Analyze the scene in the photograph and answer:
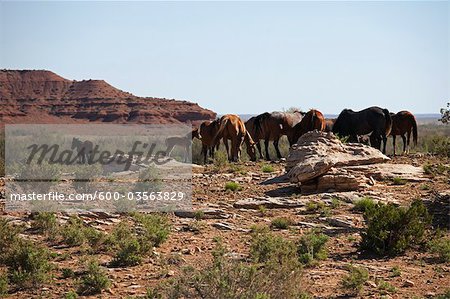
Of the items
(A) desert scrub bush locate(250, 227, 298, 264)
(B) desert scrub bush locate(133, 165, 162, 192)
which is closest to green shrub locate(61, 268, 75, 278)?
(A) desert scrub bush locate(250, 227, 298, 264)

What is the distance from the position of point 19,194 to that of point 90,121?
218 ft

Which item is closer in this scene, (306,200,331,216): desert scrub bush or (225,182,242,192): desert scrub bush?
(306,200,331,216): desert scrub bush

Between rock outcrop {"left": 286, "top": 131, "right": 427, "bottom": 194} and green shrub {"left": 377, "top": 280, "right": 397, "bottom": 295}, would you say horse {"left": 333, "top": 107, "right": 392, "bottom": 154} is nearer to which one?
rock outcrop {"left": 286, "top": 131, "right": 427, "bottom": 194}

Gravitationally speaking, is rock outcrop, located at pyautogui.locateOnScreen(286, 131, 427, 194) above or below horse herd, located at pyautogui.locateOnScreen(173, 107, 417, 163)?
below

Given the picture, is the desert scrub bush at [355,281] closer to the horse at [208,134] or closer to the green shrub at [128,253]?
the green shrub at [128,253]

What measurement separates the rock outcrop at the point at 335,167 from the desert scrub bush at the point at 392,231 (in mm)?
3640

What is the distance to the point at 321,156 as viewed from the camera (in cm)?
1362

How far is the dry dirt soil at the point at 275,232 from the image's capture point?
23.5 feet

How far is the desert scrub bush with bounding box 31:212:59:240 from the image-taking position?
31.0 ft

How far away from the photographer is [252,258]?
7.88 m

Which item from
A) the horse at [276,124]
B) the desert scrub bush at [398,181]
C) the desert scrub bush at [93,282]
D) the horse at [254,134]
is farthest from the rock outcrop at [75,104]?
the desert scrub bush at [93,282]

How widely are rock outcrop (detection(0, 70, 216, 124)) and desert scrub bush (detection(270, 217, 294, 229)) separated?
62.3 metres

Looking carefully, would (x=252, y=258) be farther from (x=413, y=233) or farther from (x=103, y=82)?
(x=103, y=82)

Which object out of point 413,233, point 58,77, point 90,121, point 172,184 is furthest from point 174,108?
point 413,233
